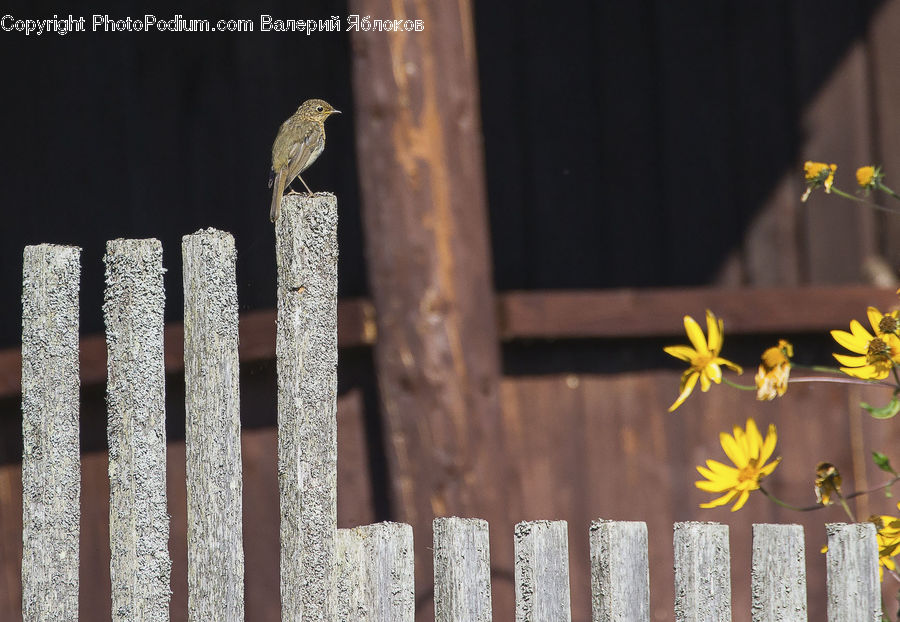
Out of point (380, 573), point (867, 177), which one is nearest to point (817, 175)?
point (867, 177)

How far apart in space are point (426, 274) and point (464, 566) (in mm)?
1565

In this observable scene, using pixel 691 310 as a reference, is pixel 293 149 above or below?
above

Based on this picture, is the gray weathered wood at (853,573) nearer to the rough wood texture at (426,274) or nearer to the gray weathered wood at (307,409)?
the gray weathered wood at (307,409)

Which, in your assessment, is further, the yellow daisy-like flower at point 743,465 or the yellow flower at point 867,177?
the yellow flower at point 867,177

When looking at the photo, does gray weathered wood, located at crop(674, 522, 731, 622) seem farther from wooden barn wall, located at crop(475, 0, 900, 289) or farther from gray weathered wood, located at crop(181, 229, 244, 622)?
wooden barn wall, located at crop(475, 0, 900, 289)

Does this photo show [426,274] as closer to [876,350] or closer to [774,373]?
[774,373]

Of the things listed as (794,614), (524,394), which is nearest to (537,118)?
(524,394)

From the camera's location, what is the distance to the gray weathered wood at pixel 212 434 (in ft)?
7.72

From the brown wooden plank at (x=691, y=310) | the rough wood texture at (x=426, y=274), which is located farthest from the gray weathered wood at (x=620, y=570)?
the brown wooden plank at (x=691, y=310)

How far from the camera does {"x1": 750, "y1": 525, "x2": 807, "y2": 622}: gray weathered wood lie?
2.25 metres

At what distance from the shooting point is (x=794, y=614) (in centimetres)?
228

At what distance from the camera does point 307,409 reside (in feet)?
7.80

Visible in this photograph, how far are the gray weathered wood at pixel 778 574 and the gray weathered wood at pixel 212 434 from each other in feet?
3.29

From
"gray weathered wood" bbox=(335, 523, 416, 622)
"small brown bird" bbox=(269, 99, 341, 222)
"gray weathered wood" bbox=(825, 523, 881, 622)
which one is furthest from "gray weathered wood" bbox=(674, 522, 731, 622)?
"small brown bird" bbox=(269, 99, 341, 222)
